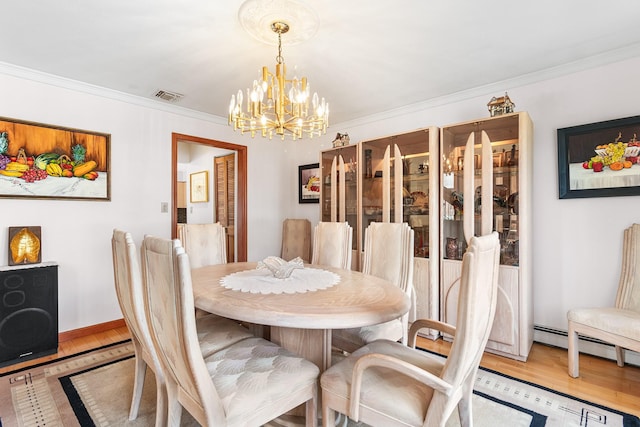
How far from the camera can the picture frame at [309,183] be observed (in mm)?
4367

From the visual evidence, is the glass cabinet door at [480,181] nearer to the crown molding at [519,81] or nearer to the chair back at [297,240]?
the crown molding at [519,81]

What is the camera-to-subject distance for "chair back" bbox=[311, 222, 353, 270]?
8.96ft

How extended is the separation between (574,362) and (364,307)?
1.87m

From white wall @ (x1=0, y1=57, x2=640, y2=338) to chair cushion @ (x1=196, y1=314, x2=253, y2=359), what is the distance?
68.4 inches

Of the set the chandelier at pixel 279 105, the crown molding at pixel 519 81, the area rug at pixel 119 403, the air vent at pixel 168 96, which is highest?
the air vent at pixel 168 96

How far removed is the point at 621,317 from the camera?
2.01m

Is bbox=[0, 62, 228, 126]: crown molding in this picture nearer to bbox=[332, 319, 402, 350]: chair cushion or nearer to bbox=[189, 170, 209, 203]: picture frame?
bbox=[189, 170, 209, 203]: picture frame

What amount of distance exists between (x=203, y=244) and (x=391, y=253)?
5.29 ft

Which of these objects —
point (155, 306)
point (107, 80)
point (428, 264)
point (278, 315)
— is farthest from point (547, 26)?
point (107, 80)

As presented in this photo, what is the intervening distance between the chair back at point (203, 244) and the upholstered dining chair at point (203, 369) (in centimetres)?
137

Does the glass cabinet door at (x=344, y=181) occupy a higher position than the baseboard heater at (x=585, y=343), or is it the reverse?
the glass cabinet door at (x=344, y=181)

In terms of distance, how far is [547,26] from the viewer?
6.64ft

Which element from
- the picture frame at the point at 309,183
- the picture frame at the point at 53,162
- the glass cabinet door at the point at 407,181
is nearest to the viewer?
the picture frame at the point at 53,162

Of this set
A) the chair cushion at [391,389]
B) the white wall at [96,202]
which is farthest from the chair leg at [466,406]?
the white wall at [96,202]
